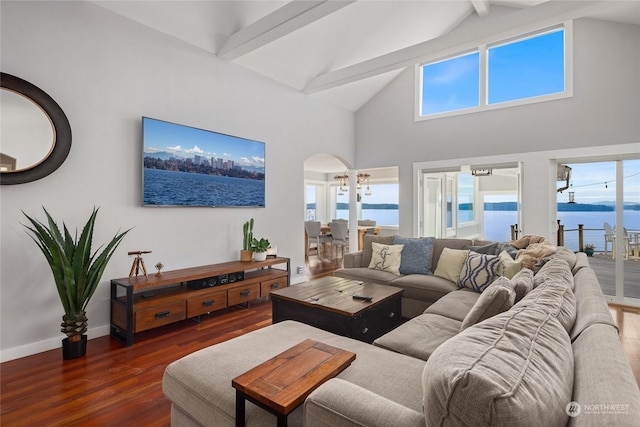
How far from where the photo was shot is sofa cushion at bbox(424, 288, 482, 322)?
245 cm

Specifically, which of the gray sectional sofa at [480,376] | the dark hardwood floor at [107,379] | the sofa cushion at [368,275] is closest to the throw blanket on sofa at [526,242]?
the dark hardwood floor at [107,379]

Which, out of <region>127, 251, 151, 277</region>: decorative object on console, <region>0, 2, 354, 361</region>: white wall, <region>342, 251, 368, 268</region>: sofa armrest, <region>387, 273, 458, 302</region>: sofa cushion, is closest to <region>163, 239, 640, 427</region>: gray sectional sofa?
<region>387, 273, 458, 302</region>: sofa cushion

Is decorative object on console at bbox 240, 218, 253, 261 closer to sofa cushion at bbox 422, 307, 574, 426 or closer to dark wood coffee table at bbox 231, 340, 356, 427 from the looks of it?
dark wood coffee table at bbox 231, 340, 356, 427

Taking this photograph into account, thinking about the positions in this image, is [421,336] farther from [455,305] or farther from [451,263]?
[451,263]

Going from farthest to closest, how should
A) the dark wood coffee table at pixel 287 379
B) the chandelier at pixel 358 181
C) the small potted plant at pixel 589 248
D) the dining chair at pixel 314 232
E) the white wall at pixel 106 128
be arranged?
the chandelier at pixel 358 181, the dining chair at pixel 314 232, the small potted plant at pixel 589 248, the white wall at pixel 106 128, the dark wood coffee table at pixel 287 379

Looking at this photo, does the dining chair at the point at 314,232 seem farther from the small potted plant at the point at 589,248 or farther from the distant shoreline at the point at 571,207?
the small potted plant at the point at 589,248

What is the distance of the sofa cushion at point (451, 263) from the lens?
350cm

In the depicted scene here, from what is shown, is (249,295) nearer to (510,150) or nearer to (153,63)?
(153,63)

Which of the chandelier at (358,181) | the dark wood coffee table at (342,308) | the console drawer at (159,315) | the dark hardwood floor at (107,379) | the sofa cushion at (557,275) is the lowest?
the dark hardwood floor at (107,379)

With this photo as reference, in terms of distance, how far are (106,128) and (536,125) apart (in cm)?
544

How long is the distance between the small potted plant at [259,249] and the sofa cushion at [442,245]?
2.12 m

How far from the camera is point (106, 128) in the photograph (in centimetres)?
304

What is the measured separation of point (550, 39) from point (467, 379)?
570 centimetres

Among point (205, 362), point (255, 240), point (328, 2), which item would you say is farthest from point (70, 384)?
point (328, 2)
